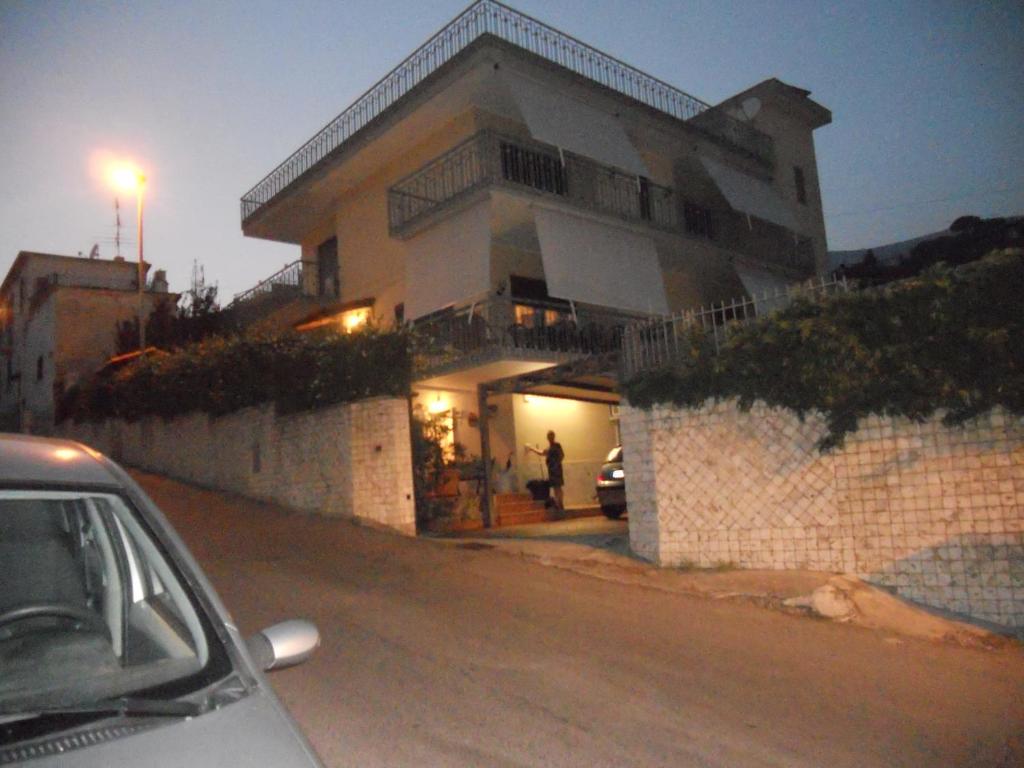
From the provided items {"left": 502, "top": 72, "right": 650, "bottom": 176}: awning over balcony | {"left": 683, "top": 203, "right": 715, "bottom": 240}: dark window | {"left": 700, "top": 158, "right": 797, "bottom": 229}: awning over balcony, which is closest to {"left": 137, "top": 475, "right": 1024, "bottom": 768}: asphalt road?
{"left": 502, "top": 72, "right": 650, "bottom": 176}: awning over balcony

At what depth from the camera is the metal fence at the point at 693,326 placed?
383 inches

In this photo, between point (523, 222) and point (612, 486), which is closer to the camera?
point (612, 486)

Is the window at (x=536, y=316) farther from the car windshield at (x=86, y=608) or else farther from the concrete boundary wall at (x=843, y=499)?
the car windshield at (x=86, y=608)

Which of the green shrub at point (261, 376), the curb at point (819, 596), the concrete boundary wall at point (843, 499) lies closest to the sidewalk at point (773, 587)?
the curb at point (819, 596)

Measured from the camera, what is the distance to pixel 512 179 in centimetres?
1727

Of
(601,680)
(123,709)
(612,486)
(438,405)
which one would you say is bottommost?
(601,680)

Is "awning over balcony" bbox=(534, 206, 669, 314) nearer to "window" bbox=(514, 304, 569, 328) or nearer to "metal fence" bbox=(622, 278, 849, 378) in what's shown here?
"window" bbox=(514, 304, 569, 328)

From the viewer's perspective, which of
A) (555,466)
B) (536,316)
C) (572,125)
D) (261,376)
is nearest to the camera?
(261,376)

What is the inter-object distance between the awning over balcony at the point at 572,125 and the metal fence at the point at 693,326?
21.3ft

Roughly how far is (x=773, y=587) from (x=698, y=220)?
15.0 m

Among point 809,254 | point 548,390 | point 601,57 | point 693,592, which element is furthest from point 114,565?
point 809,254

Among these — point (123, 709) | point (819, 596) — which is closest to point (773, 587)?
point (819, 596)

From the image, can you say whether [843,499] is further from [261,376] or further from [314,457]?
[261,376]

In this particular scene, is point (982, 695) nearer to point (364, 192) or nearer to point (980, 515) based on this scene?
point (980, 515)
